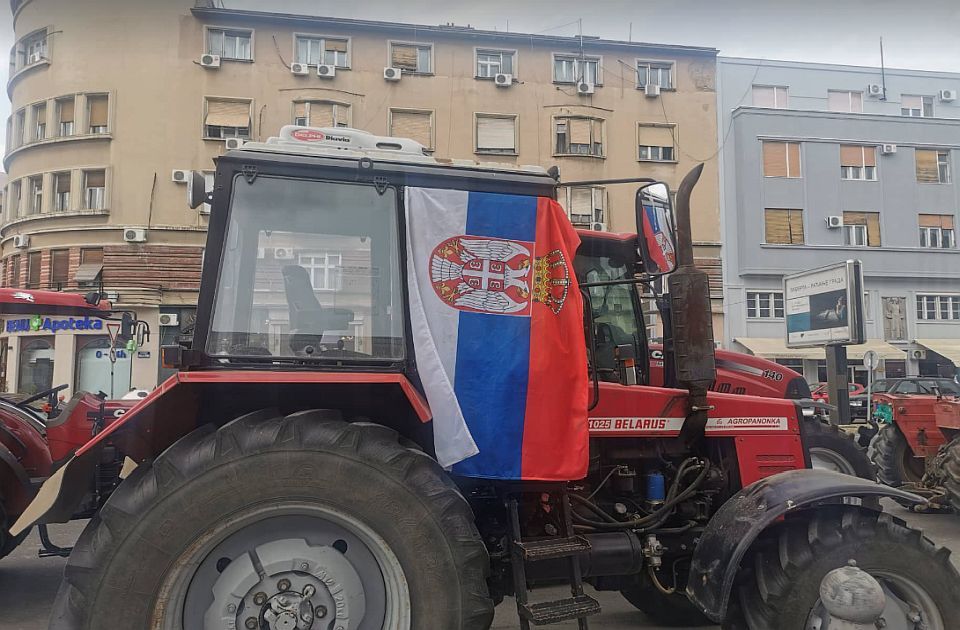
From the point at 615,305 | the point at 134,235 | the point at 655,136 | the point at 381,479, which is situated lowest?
the point at 381,479

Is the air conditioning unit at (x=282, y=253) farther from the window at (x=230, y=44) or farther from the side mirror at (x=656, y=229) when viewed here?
the window at (x=230, y=44)

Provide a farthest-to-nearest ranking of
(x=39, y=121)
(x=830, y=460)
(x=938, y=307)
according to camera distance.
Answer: (x=938, y=307), (x=39, y=121), (x=830, y=460)

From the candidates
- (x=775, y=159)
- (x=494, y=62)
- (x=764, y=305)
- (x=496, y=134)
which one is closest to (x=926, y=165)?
(x=775, y=159)

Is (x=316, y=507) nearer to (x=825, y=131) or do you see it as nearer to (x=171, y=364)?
(x=171, y=364)

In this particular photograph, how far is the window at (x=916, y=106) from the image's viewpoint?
30.9 meters

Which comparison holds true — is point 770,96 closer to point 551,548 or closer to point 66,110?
point 66,110

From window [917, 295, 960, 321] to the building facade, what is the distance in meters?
0.05

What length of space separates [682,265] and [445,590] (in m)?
1.93

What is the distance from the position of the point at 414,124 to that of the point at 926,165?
21989 millimetres

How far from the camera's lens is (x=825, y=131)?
2809 cm


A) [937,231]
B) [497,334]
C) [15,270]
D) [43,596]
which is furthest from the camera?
[937,231]

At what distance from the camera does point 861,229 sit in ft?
93.1

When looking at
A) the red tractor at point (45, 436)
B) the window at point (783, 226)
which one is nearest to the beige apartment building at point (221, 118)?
the window at point (783, 226)

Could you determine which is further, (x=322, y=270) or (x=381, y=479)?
(x=322, y=270)
